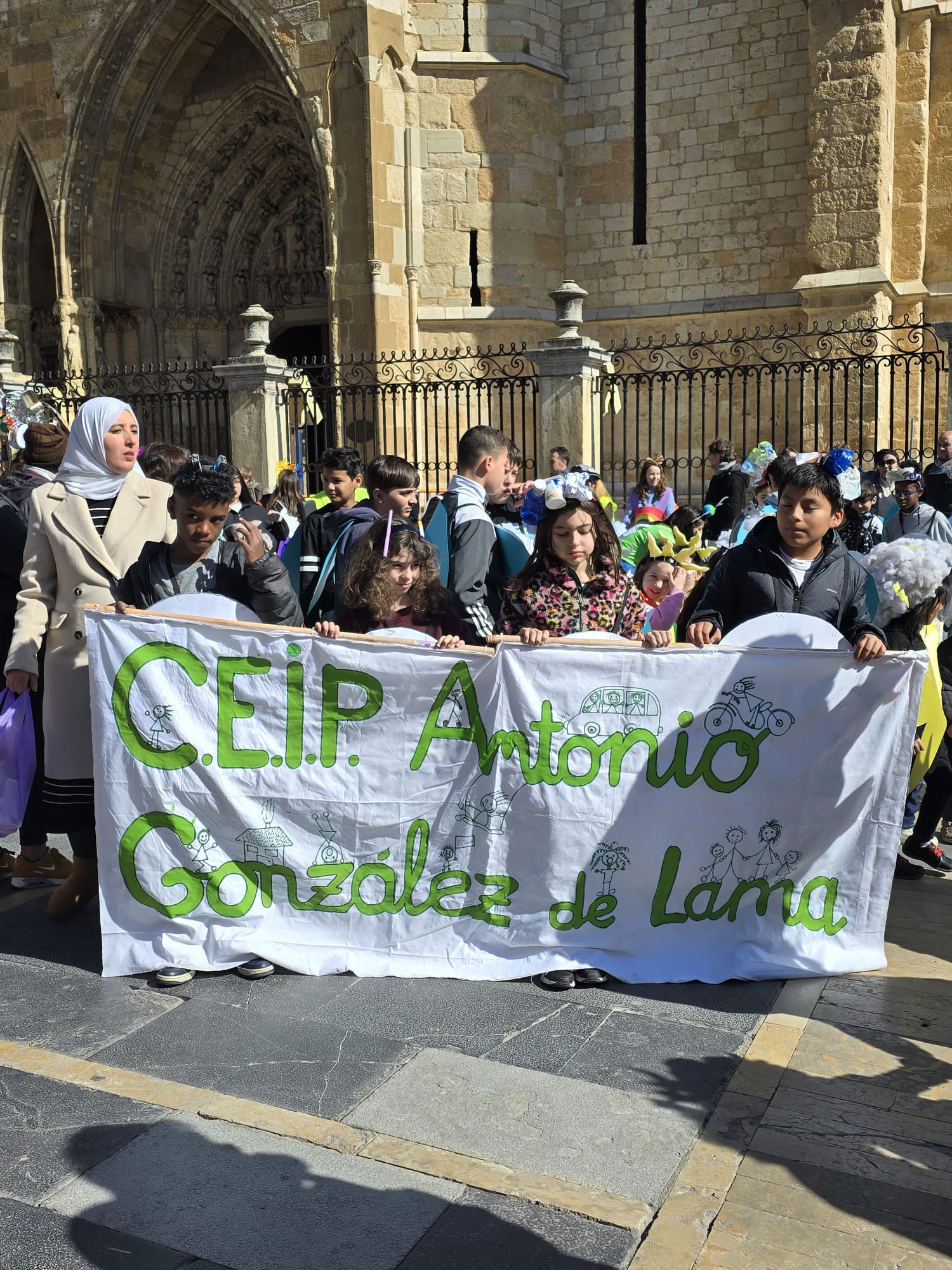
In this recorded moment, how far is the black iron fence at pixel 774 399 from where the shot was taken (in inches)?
583

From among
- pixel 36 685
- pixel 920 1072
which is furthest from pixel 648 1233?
pixel 36 685

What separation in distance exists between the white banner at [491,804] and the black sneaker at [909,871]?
1.22 meters

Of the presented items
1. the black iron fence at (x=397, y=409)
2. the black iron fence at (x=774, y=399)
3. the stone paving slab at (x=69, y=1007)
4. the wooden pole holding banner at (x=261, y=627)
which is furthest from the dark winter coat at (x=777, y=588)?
the black iron fence at (x=397, y=409)

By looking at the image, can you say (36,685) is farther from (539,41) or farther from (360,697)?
(539,41)

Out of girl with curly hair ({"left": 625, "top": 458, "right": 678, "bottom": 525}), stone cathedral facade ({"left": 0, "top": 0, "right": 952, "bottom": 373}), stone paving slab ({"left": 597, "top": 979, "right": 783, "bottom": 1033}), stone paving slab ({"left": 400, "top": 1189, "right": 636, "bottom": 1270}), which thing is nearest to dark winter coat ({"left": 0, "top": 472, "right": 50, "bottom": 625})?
stone paving slab ({"left": 597, "top": 979, "right": 783, "bottom": 1033})

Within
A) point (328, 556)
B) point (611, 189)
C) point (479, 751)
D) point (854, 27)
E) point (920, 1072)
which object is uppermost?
point (854, 27)

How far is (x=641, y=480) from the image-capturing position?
40.0 ft

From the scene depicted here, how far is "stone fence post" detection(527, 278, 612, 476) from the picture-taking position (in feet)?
44.9

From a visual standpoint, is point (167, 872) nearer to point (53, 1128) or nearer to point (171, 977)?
point (171, 977)

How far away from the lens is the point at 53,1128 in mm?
3344

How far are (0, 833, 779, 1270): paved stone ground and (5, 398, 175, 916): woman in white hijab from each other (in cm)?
73

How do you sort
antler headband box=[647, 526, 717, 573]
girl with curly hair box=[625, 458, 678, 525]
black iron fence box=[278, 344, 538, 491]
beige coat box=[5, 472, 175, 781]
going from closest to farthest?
beige coat box=[5, 472, 175, 781]
antler headband box=[647, 526, 717, 573]
girl with curly hair box=[625, 458, 678, 525]
black iron fence box=[278, 344, 538, 491]

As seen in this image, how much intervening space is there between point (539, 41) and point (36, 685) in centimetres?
1614

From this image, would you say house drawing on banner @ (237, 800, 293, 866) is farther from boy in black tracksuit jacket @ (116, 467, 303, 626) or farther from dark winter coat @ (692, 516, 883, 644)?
dark winter coat @ (692, 516, 883, 644)
